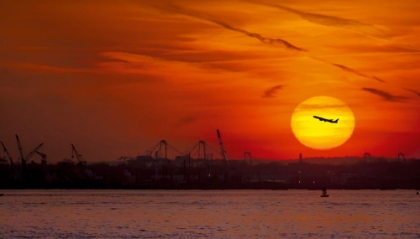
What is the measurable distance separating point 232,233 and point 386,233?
60.9ft

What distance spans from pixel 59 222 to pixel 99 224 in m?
7.49

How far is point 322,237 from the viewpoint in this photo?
299 feet

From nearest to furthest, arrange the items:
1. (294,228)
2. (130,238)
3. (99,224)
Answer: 1. (130,238)
2. (294,228)
3. (99,224)

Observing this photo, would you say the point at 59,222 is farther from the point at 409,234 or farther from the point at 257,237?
the point at 409,234

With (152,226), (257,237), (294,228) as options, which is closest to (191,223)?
(152,226)

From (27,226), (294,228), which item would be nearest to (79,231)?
(27,226)

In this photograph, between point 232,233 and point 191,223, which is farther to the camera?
point 191,223

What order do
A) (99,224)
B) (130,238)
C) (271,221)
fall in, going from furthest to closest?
(271,221), (99,224), (130,238)

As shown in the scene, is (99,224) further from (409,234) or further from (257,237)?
(409,234)

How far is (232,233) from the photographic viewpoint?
9438 cm

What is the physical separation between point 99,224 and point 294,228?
26.7 metres

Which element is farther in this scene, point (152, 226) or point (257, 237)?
point (152, 226)

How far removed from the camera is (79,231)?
3858 inches

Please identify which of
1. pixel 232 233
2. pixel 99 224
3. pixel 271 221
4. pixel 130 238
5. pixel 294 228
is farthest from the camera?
pixel 271 221
